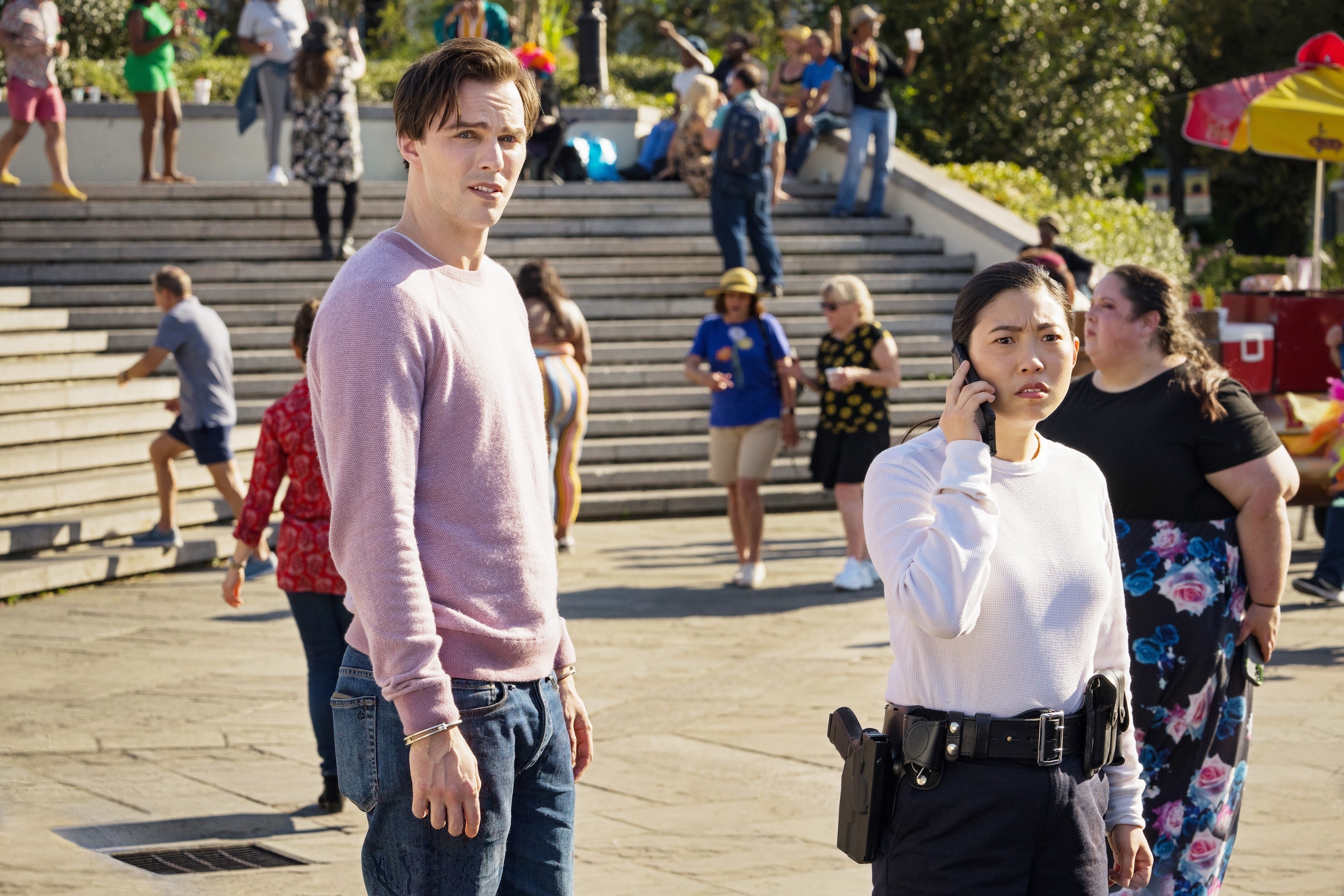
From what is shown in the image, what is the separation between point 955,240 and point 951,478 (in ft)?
44.7

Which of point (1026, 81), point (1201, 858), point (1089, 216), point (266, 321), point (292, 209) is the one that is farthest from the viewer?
point (1026, 81)

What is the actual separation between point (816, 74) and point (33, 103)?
8658 mm

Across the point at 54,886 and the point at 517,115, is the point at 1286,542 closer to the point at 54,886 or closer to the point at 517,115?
the point at 517,115

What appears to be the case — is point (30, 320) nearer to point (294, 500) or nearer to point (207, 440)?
point (207, 440)

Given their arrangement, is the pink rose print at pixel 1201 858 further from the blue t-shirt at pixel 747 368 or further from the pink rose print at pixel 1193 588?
the blue t-shirt at pixel 747 368

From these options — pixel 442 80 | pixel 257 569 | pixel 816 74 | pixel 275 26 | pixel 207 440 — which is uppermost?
pixel 275 26

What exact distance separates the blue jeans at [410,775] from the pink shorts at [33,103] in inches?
525

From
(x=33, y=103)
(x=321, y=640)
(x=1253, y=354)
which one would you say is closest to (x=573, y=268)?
(x=33, y=103)

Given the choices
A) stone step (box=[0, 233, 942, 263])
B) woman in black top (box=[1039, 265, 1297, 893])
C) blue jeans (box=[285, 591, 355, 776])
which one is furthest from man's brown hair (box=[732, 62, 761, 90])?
woman in black top (box=[1039, 265, 1297, 893])

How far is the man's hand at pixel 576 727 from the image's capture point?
8.87 feet

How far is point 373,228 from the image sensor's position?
49.6 feet

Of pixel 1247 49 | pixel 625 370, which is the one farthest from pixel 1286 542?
pixel 1247 49

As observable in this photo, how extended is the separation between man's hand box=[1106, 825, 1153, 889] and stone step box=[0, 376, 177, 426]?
923 cm

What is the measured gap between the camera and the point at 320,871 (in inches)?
182
